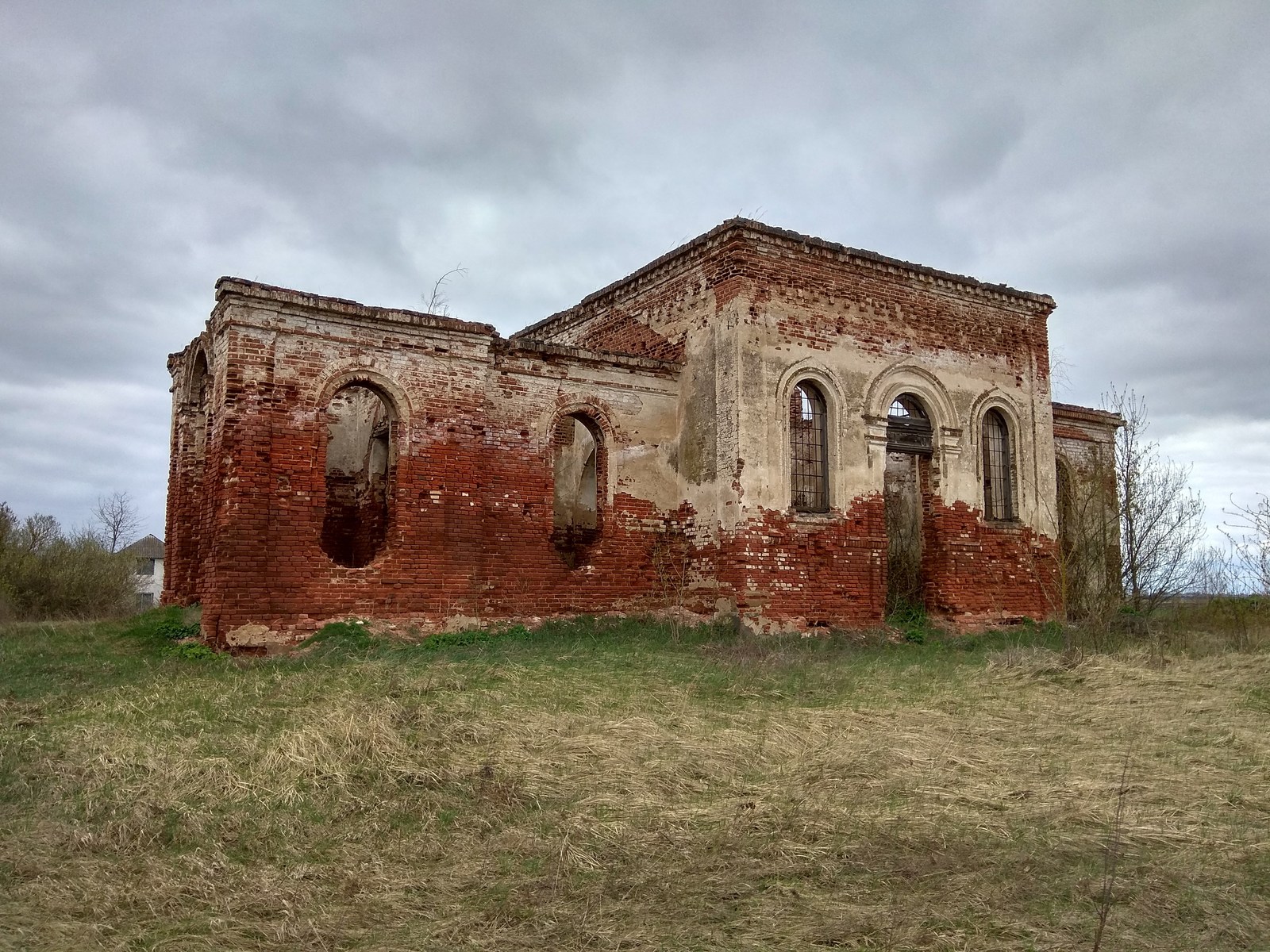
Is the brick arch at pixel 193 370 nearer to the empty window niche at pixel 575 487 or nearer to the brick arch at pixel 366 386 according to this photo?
the brick arch at pixel 366 386

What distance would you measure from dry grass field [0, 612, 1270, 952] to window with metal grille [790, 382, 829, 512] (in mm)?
4441

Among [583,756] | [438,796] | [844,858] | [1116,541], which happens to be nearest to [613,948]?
[844,858]

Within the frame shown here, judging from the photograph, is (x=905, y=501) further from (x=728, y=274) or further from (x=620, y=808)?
(x=620, y=808)

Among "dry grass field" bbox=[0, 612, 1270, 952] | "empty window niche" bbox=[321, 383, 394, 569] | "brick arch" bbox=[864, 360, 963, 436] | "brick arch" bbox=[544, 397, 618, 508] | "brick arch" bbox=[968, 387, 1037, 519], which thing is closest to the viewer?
"dry grass field" bbox=[0, 612, 1270, 952]

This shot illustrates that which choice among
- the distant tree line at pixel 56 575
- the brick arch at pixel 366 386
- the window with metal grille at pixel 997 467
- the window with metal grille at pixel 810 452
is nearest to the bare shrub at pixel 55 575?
the distant tree line at pixel 56 575

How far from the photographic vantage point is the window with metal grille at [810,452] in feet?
49.5

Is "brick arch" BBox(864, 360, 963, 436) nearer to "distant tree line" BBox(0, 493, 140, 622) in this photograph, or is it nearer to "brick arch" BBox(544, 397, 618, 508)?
"brick arch" BBox(544, 397, 618, 508)

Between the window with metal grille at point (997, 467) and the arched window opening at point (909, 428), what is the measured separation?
1.68 metres

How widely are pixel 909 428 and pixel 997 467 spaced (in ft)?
8.11

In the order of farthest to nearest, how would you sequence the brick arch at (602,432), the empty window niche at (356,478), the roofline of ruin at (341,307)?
the empty window niche at (356,478)
the brick arch at (602,432)
the roofline of ruin at (341,307)

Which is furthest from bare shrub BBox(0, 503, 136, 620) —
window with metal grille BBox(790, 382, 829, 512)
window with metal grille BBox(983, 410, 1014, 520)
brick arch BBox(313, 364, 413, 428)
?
window with metal grille BBox(983, 410, 1014, 520)

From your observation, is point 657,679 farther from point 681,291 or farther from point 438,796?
point 681,291

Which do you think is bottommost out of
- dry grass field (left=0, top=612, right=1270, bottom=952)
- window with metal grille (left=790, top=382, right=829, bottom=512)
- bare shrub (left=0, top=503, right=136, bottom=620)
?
dry grass field (left=0, top=612, right=1270, bottom=952)

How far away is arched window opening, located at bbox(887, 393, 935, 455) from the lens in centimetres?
1588
